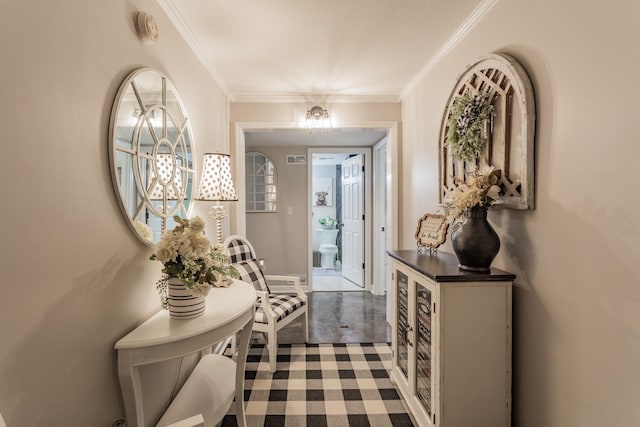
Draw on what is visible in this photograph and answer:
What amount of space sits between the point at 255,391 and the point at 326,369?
571 mm

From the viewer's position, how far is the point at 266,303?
2.39 m

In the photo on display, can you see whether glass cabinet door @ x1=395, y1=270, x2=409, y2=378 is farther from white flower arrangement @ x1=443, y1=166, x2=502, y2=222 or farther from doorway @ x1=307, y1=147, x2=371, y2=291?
doorway @ x1=307, y1=147, x2=371, y2=291

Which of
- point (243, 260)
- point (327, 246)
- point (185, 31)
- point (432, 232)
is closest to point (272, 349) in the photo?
point (243, 260)

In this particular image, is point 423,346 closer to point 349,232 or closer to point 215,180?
point 215,180

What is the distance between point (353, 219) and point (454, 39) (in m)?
3.03

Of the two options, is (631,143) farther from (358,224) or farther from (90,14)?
(358,224)

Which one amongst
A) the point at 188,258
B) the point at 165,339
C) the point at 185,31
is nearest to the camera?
the point at 165,339

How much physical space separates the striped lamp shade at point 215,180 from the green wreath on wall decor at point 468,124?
1.49 m

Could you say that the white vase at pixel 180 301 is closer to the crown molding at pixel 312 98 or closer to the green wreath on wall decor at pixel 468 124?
the green wreath on wall decor at pixel 468 124

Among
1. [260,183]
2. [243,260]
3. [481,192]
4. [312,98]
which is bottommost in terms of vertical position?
[243,260]

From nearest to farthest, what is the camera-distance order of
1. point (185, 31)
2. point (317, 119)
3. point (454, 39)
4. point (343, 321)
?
point (185, 31) < point (454, 39) < point (317, 119) < point (343, 321)

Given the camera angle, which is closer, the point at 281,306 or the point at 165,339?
the point at 165,339

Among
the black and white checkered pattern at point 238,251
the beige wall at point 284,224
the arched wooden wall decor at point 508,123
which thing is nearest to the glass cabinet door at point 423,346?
the arched wooden wall decor at point 508,123

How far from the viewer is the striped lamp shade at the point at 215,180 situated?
1985 mm
